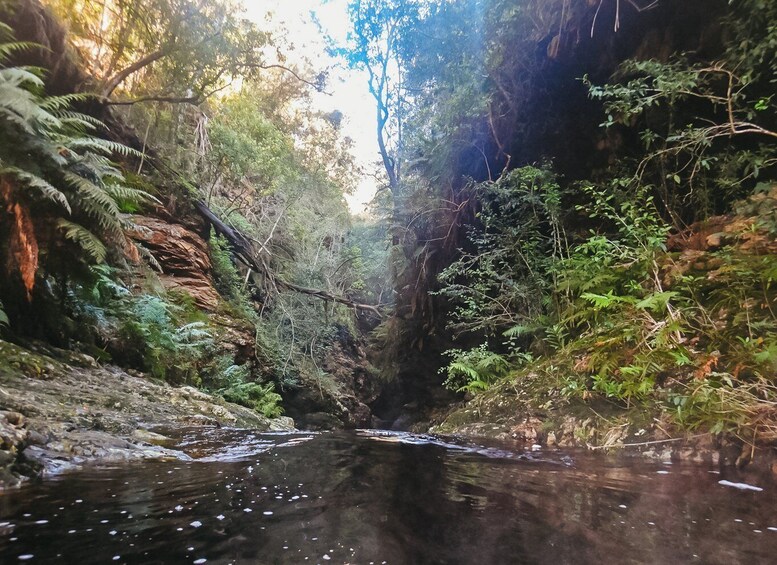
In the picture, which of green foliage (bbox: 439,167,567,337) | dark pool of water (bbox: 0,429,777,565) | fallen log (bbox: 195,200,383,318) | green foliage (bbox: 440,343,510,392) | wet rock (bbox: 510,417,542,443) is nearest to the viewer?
dark pool of water (bbox: 0,429,777,565)

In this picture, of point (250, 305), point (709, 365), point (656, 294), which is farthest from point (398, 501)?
point (250, 305)

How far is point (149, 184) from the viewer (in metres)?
8.02

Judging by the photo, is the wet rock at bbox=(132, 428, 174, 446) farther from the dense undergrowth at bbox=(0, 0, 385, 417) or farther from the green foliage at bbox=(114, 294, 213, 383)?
the green foliage at bbox=(114, 294, 213, 383)

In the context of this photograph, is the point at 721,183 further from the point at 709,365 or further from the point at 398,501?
the point at 398,501

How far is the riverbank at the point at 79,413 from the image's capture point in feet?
6.46

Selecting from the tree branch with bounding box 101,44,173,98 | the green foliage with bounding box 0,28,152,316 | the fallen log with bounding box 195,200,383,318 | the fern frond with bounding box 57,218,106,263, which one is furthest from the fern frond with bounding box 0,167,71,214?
the fallen log with bounding box 195,200,383,318

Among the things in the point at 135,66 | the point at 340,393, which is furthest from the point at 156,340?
the point at 340,393

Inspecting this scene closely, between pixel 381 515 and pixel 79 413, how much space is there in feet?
8.17

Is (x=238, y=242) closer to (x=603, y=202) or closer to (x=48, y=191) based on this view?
(x=48, y=191)

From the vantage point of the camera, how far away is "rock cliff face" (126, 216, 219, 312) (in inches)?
324

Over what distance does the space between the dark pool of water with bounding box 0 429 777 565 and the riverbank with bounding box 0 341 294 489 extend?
247 millimetres

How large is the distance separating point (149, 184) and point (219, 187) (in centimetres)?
480

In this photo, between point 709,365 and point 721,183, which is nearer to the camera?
point 709,365

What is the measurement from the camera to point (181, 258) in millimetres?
8617
